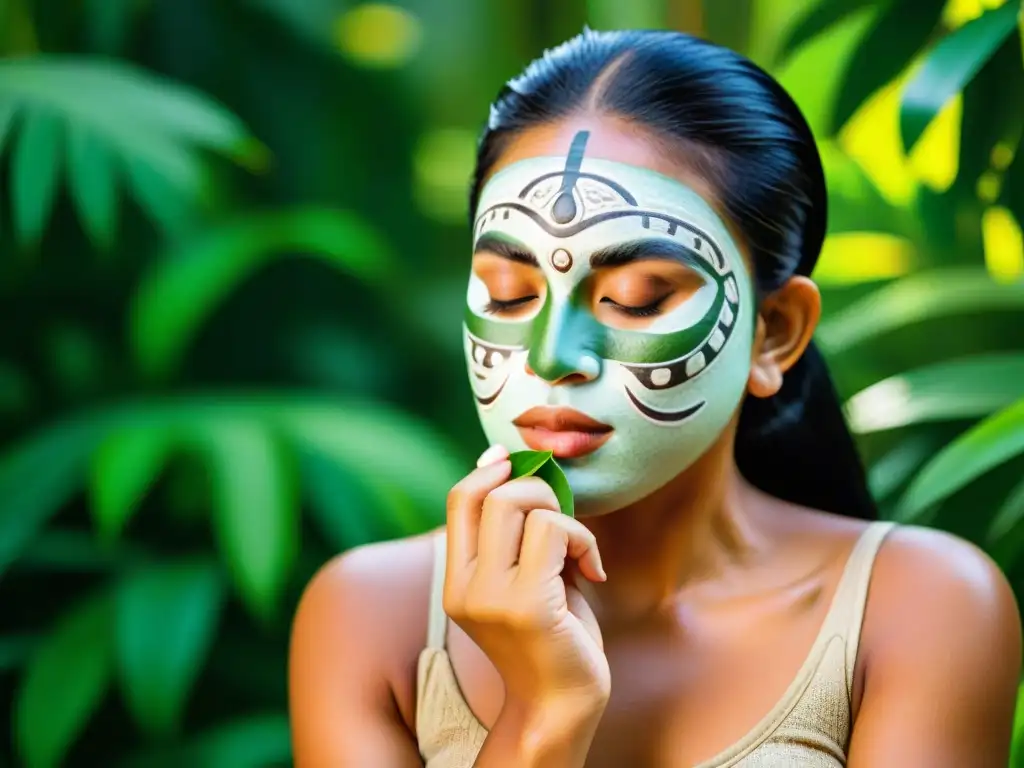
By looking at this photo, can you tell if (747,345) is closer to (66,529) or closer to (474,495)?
(474,495)

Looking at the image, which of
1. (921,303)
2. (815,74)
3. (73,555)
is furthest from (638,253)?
(73,555)

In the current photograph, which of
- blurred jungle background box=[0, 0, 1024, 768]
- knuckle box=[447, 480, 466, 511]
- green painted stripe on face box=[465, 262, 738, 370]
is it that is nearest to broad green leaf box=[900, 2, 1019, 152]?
blurred jungle background box=[0, 0, 1024, 768]

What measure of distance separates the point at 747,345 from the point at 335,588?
16.8 inches

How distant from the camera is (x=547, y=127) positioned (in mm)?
1131

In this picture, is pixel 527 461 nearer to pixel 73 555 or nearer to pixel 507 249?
pixel 507 249

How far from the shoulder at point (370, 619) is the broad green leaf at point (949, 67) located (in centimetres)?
64

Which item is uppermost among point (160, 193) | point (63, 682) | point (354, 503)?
point (160, 193)

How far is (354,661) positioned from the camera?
115 cm

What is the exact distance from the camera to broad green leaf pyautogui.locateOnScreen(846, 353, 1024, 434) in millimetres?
1544

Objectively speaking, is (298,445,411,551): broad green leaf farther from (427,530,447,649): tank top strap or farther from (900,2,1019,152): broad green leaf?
(900,2,1019,152): broad green leaf

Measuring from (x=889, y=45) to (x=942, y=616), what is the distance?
735mm

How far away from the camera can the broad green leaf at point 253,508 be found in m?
1.87

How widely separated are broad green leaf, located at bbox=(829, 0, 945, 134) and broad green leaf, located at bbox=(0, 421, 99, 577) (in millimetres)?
1227

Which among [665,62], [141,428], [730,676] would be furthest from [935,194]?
[141,428]
